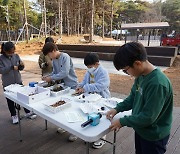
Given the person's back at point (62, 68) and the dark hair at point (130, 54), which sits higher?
the dark hair at point (130, 54)

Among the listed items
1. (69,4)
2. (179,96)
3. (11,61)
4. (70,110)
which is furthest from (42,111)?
(69,4)

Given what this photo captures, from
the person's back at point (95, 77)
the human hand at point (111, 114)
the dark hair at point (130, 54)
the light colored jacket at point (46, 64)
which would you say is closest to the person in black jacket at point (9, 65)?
the light colored jacket at point (46, 64)

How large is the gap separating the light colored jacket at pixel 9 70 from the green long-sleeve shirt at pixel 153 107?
2123 millimetres

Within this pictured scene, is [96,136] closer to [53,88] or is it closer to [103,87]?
[103,87]

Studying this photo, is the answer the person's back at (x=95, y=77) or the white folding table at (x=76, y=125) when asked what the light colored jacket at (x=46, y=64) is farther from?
the white folding table at (x=76, y=125)

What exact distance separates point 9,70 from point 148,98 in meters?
2.30

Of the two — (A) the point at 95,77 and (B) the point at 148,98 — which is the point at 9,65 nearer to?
(A) the point at 95,77

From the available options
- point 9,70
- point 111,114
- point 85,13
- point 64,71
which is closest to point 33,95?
point 64,71

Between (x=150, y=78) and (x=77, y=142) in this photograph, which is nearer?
(x=150, y=78)

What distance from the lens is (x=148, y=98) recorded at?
105 centimetres

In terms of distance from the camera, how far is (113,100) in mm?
1812

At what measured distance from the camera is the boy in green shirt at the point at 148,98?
103 centimetres

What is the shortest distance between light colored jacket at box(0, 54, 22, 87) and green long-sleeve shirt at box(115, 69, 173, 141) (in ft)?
6.96

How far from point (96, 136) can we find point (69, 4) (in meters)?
19.3
